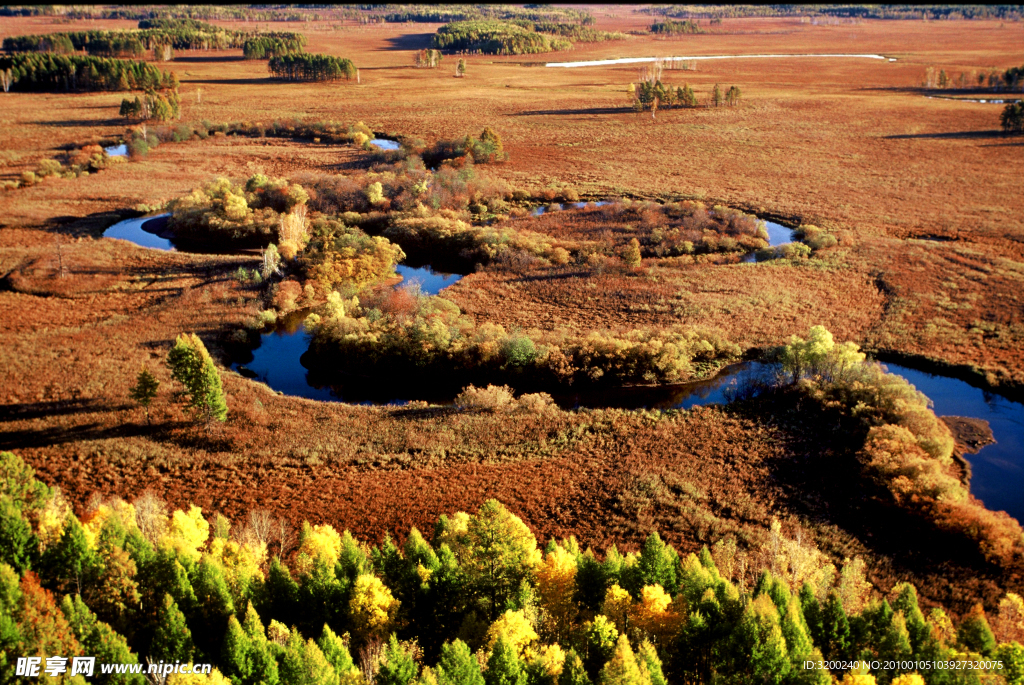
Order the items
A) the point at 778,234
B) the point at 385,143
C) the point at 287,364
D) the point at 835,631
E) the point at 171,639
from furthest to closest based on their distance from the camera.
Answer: the point at 385,143
the point at 778,234
the point at 287,364
the point at 835,631
the point at 171,639

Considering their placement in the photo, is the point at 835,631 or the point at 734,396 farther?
the point at 734,396

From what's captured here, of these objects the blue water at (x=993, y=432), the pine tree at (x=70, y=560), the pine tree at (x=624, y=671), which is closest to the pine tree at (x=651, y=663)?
the pine tree at (x=624, y=671)

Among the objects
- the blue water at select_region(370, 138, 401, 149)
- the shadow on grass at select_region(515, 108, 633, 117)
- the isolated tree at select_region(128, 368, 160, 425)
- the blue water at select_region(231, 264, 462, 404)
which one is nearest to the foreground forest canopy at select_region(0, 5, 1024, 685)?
the isolated tree at select_region(128, 368, 160, 425)

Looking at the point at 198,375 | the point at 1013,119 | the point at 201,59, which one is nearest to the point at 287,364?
the point at 198,375

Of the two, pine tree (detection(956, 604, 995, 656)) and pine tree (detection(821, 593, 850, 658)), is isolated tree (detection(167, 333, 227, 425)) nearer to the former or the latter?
pine tree (detection(821, 593, 850, 658))

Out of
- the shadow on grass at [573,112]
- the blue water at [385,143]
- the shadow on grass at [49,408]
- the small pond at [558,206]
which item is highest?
the shadow on grass at [573,112]

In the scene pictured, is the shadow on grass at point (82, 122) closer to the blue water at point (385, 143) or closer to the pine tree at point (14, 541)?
the blue water at point (385, 143)

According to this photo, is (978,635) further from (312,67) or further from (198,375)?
(312,67)
